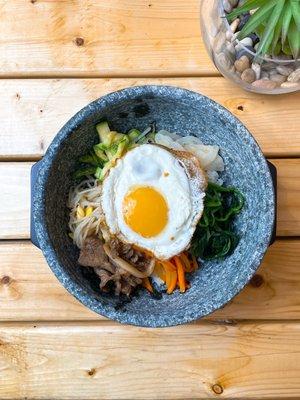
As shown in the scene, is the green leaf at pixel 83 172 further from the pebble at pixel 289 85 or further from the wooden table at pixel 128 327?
the pebble at pixel 289 85

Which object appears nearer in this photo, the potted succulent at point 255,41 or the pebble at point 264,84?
the potted succulent at point 255,41

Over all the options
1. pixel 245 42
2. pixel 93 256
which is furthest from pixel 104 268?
pixel 245 42

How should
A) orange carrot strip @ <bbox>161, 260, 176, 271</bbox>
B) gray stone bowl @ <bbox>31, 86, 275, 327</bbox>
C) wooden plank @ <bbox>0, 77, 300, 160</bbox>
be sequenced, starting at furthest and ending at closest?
1. wooden plank @ <bbox>0, 77, 300, 160</bbox>
2. orange carrot strip @ <bbox>161, 260, 176, 271</bbox>
3. gray stone bowl @ <bbox>31, 86, 275, 327</bbox>

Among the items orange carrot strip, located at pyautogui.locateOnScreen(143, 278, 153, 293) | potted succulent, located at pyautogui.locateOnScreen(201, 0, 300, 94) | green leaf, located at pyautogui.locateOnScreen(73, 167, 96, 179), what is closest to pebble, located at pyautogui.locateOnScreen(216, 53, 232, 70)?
potted succulent, located at pyautogui.locateOnScreen(201, 0, 300, 94)

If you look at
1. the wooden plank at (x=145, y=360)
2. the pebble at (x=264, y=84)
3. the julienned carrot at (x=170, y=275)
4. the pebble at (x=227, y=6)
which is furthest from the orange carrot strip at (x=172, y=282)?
the pebble at (x=227, y=6)

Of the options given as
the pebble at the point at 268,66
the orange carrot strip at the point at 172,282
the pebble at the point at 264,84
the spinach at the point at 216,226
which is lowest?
the orange carrot strip at the point at 172,282

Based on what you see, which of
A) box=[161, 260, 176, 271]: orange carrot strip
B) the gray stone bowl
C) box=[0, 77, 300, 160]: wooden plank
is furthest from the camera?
box=[0, 77, 300, 160]: wooden plank

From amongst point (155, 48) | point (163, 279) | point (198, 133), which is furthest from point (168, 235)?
point (155, 48)

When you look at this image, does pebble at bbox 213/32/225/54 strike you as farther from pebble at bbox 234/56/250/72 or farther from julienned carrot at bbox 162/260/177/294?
julienned carrot at bbox 162/260/177/294
